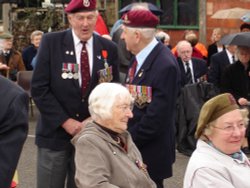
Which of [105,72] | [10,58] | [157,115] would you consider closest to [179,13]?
[10,58]

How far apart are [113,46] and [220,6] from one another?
11.2 meters

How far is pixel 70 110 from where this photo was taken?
4695mm

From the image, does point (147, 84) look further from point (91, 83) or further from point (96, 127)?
point (96, 127)

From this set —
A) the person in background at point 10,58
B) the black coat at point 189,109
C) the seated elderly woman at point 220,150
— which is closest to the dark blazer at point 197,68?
the black coat at point 189,109

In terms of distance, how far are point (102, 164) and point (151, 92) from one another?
106 cm

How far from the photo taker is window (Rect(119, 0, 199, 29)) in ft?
54.3

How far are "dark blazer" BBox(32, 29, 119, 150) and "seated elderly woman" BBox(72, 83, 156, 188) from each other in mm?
824

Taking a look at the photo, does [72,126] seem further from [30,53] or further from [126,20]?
[30,53]

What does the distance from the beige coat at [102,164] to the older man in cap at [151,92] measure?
2.41 feet

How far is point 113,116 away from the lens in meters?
3.81

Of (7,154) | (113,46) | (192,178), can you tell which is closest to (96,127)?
(192,178)

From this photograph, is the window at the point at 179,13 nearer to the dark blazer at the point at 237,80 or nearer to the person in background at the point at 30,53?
the person in background at the point at 30,53

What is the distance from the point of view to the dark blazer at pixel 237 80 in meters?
8.44

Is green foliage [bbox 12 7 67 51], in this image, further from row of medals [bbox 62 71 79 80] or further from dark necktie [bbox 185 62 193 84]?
row of medals [bbox 62 71 79 80]
